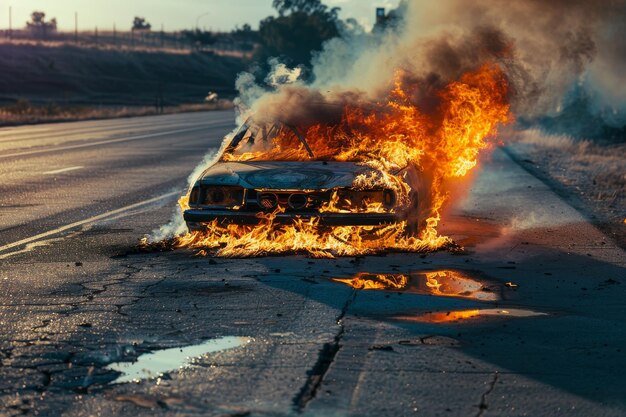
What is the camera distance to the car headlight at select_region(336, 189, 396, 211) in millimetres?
10289

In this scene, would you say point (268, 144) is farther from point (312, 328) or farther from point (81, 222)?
point (312, 328)

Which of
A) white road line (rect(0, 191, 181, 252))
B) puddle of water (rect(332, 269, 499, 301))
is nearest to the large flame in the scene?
puddle of water (rect(332, 269, 499, 301))

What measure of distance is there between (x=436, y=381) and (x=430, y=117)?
20.0 ft

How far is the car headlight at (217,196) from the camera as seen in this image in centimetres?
1045

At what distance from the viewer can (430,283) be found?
9.05m

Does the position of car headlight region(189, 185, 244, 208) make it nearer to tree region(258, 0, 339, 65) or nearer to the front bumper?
the front bumper

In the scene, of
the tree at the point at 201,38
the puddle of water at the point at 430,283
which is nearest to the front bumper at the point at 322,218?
the puddle of water at the point at 430,283

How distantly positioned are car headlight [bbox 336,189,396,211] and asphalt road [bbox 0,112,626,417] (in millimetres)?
459

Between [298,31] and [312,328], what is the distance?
109804 millimetres

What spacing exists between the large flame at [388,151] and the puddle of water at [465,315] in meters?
2.52

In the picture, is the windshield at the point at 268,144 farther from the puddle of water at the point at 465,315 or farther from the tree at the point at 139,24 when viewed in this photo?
the tree at the point at 139,24

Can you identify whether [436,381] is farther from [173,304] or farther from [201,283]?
[201,283]

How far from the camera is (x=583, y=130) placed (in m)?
42.8

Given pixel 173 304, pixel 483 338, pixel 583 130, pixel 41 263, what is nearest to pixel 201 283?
pixel 173 304
